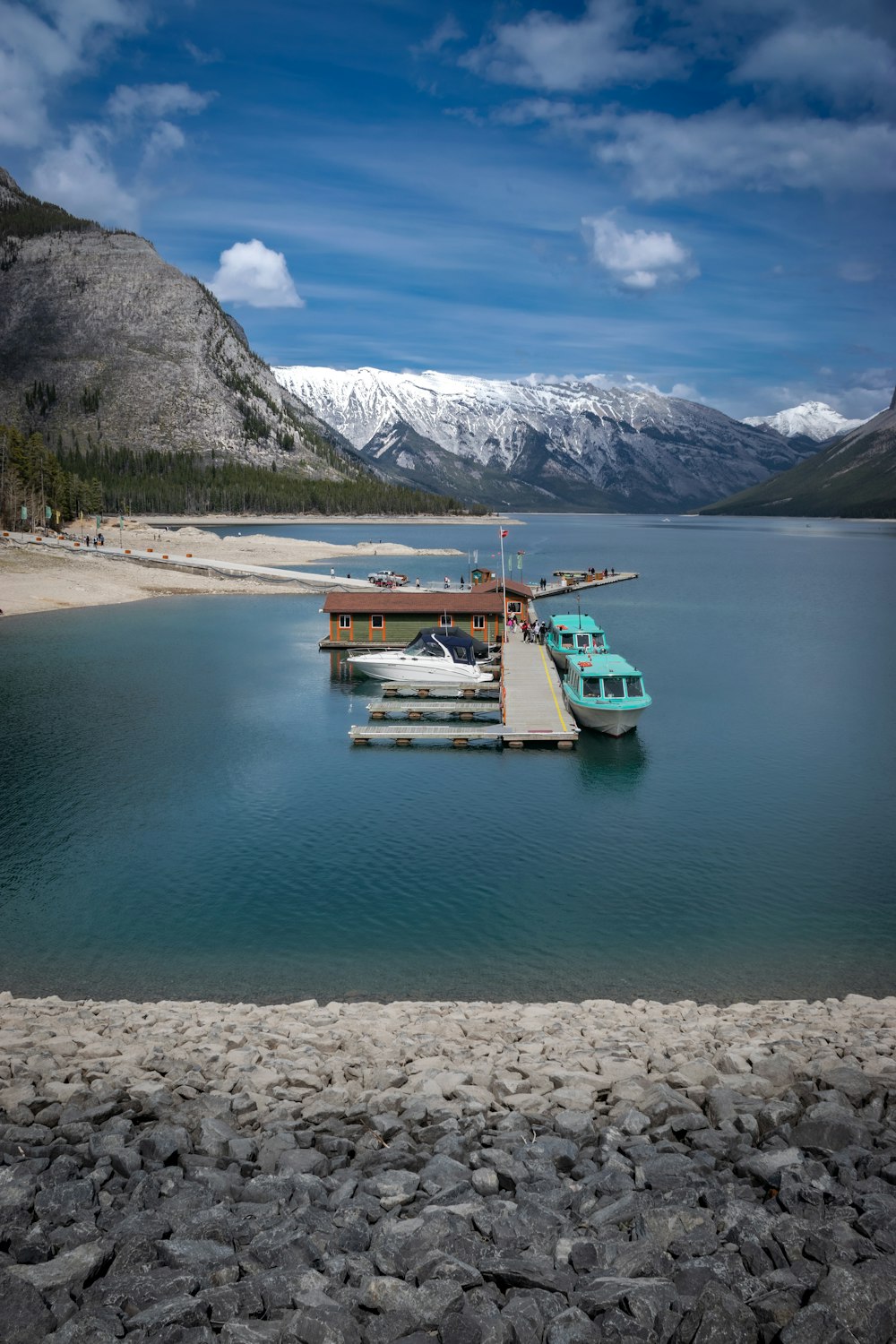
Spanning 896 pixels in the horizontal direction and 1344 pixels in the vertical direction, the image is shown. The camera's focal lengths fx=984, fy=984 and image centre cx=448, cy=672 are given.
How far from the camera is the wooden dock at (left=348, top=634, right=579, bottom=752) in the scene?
50.8 meters

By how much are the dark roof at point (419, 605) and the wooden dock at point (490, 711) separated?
6315mm

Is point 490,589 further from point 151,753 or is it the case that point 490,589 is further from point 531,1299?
point 531,1299

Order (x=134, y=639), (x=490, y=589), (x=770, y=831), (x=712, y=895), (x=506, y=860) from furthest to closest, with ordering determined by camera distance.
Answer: (x=490, y=589)
(x=134, y=639)
(x=770, y=831)
(x=506, y=860)
(x=712, y=895)

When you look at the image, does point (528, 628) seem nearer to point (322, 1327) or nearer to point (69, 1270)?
point (69, 1270)

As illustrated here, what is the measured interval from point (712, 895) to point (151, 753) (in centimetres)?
2856

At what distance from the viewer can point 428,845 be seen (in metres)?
35.6

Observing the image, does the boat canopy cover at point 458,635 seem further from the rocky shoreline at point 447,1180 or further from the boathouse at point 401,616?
the rocky shoreline at point 447,1180

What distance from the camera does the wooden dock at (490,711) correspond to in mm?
50750

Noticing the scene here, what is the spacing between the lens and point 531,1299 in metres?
11.8

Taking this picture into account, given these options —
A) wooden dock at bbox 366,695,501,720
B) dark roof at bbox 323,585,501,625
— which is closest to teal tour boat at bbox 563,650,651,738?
wooden dock at bbox 366,695,501,720

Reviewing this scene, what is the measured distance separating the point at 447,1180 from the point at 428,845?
69.0ft

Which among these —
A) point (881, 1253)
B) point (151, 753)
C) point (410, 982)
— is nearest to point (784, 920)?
point (410, 982)

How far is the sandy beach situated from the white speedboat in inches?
1978

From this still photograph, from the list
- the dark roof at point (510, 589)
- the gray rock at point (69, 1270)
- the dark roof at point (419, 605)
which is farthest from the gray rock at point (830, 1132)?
the dark roof at point (510, 589)
